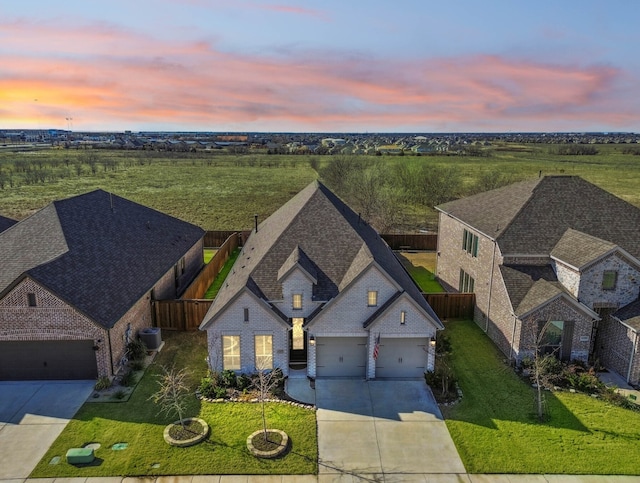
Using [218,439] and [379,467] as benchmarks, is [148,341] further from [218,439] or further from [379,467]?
[379,467]

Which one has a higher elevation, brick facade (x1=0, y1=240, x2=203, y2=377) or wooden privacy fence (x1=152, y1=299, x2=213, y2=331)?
brick facade (x1=0, y1=240, x2=203, y2=377)

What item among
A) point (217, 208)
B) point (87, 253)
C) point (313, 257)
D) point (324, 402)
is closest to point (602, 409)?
point (324, 402)

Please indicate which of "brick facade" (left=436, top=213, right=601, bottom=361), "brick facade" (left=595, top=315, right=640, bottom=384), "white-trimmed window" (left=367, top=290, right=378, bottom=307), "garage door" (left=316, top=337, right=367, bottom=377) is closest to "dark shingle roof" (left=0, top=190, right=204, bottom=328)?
"garage door" (left=316, top=337, right=367, bottom=377)

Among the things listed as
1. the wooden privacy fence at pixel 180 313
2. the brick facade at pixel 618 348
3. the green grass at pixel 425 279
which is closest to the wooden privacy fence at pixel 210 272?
the wooden privacy fence at pixel 180 313

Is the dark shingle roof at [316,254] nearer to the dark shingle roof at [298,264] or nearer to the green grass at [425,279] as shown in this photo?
the dark shingle roof at [298,264]

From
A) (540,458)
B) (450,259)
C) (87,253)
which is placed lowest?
(540,458)

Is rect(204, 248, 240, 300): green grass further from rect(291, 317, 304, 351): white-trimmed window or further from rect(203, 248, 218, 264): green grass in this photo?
rect(291, 317, 304, 351): white-trimmed window
